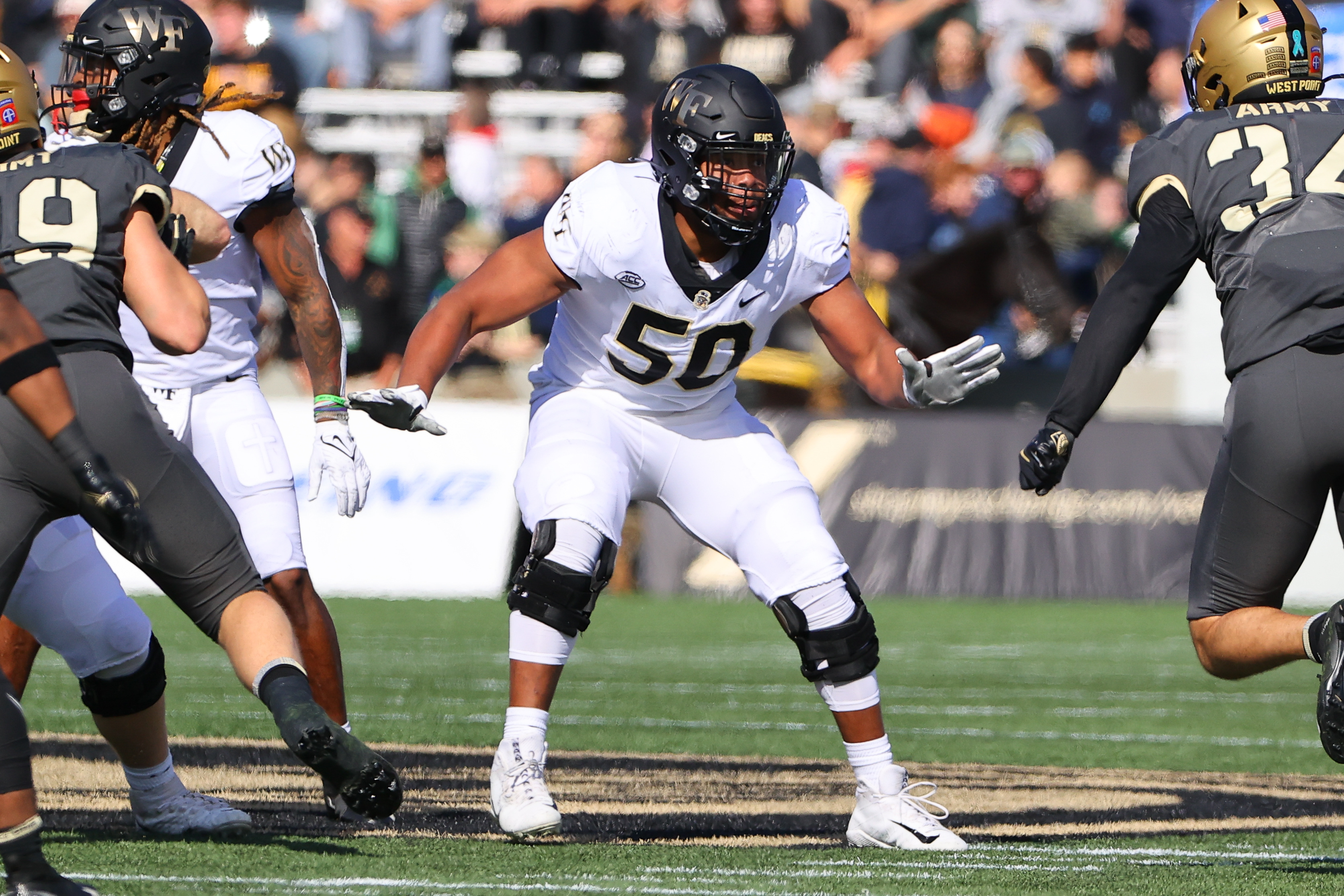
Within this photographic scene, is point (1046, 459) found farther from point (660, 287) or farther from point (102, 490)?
point (102, 490)

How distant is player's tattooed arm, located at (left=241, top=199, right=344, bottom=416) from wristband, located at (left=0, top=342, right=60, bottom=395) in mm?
1696

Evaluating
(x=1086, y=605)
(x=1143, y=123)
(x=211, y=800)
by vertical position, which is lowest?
(x=1086, y=605)

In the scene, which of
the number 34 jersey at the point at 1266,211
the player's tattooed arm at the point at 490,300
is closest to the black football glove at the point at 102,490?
the player's tattooed arm at the point at 490,300

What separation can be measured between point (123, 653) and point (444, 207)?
956cm

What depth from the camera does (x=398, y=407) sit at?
15.1 feet

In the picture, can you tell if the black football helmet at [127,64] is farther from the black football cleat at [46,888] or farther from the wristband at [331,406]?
the black football cleat at [46,888]

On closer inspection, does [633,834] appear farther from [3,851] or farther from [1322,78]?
[1322,78]

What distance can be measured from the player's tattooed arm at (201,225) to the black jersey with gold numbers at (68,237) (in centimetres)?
41

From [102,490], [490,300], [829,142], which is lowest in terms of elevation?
[829,142]

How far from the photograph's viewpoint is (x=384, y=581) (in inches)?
485

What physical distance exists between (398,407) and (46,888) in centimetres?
165

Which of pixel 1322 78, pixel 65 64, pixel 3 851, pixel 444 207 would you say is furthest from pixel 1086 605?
pixel 3 851

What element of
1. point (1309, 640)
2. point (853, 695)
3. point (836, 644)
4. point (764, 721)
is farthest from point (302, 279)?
point (764, 721)

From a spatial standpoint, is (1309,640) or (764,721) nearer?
(1309,640)
